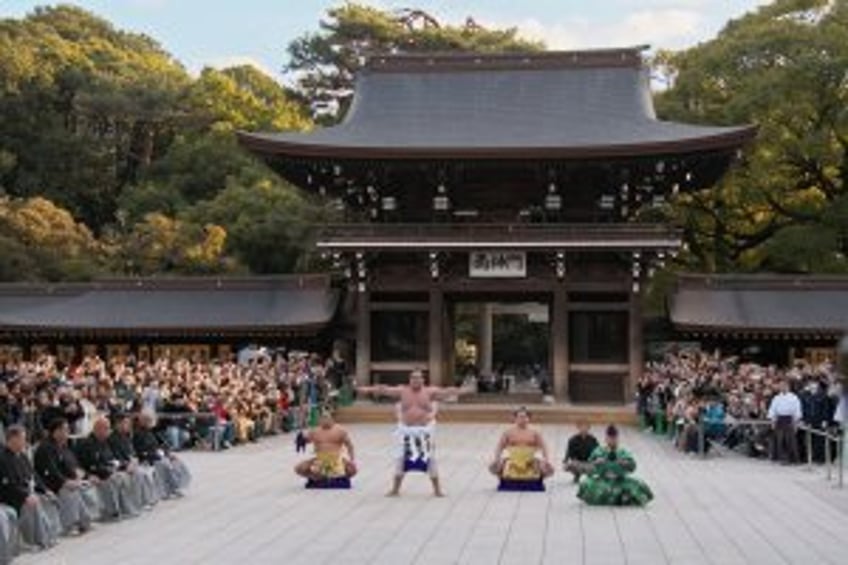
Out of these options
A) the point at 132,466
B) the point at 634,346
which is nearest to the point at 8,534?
the point at 132,466

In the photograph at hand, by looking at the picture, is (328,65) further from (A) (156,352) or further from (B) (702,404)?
(B) (702,404)

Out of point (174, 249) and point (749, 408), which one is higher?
point (174, 249)

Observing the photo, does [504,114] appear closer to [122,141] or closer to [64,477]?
[64,477]

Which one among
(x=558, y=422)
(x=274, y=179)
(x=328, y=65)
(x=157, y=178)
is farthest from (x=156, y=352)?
(x=328, y=65)

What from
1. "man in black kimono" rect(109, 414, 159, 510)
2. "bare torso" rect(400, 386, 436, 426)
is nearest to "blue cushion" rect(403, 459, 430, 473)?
"bare torso" rect(400, 386, 436, 426)

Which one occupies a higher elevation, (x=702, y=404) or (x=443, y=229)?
(x=443, y=229)

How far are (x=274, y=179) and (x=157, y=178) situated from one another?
6973mm

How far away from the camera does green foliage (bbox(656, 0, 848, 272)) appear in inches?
1694

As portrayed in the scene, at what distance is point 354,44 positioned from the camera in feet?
218

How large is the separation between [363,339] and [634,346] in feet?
23.8

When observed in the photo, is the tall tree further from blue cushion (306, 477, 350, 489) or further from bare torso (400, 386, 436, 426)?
bare torso (400, 386, 436, 426)

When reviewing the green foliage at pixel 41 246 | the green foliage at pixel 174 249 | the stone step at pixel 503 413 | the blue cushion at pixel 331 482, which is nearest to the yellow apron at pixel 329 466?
the blue cushion at pixel 331 482

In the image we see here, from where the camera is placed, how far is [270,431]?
28953 mm

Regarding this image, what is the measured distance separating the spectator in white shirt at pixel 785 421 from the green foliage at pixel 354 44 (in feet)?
145
